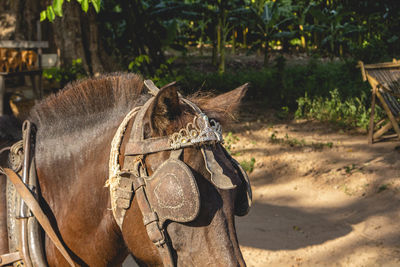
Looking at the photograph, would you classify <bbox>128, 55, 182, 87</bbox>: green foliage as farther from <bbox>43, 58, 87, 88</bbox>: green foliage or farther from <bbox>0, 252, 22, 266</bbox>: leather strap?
<bbox>0, 252, 22, 266</bbox>: leather strap

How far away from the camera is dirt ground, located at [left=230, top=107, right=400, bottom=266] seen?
4.22m

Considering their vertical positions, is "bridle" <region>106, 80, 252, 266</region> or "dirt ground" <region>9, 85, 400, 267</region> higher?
"bridle" <region>106, 80, 252, 266</region>

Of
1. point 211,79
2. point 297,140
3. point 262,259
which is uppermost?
point 211,79

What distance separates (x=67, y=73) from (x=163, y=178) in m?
6.76

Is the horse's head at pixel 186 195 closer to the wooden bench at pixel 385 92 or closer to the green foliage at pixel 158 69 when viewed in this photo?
the wooden bench at pixel 385 92

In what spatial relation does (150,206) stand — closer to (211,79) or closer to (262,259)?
(262,259)

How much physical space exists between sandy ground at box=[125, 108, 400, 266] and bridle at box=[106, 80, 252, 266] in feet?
9.54

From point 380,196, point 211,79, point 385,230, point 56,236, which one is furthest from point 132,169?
point 211,79

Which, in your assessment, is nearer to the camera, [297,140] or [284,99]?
[297,140]

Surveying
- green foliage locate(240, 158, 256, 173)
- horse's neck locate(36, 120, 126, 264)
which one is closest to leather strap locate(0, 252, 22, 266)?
horse's neck locate(36, 120, 126, 264)

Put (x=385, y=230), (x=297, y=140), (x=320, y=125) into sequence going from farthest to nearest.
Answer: (x=320, y=125) < (x=297, y=140) < (x=385, y=230)

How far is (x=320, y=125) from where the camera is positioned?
7613 mm

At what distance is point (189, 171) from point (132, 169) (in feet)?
0.77

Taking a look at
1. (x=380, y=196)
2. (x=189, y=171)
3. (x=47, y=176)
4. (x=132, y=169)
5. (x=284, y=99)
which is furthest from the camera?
(x=284, y=99)
